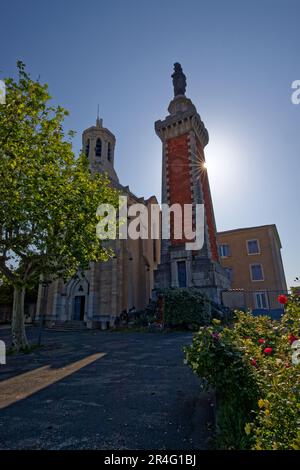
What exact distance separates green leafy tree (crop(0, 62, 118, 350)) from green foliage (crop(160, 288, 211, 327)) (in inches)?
273

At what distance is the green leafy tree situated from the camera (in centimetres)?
929

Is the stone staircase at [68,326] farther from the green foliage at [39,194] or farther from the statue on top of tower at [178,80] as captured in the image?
the statue on top of tower at [178,80]

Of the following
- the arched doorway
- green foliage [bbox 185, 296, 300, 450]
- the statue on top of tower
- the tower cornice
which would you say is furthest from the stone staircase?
the statue on top of tower

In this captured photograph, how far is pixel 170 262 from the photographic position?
20312 millimetres

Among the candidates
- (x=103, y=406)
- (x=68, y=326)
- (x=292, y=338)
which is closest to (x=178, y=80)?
(x=68, y=326)

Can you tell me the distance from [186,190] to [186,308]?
1055 centimetres

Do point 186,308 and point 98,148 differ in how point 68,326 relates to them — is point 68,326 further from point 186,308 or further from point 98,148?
point 98,148

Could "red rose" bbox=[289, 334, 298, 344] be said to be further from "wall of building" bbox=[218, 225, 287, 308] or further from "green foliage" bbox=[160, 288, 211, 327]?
"wall of building" bbox=[218, 225, 287, 308]

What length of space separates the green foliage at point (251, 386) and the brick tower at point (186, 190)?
49.2ft

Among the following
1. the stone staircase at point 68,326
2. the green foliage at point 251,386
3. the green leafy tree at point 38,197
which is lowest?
the stone staircase at point 68,326

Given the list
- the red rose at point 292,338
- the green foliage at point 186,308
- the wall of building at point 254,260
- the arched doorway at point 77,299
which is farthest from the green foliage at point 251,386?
the wall of building at point 254,260

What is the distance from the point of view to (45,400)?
15.6ft

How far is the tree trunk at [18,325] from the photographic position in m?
10.5
